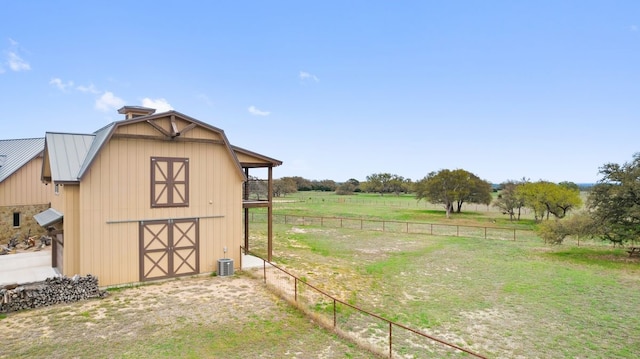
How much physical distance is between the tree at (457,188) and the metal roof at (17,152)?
124 feet

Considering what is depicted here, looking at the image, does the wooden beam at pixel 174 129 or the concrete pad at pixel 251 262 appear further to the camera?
the concrete pad at pixel 251 262

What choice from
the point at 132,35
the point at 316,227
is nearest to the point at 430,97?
the point at 316,227

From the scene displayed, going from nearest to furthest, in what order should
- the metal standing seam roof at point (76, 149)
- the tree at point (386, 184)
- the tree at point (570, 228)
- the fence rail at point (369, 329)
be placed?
the fence rail at point (369, 329) < the metal standing seam roof at point (76, 149) < the tree at point (570, 228) < the tree at point (386, 184)

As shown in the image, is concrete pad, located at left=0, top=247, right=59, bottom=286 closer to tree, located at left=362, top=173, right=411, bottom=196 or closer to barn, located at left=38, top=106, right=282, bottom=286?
barn, located at left=38, top=106, right=282, bottom=286

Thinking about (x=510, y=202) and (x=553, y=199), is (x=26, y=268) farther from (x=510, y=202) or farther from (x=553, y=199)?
(x=510, y=202)

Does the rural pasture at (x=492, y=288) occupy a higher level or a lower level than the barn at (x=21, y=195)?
lower

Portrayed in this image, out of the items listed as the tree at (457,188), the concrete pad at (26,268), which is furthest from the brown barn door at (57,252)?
the tree at (457,188)

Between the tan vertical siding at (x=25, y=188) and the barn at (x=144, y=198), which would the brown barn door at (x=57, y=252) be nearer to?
the barn at (x=144, y=198)

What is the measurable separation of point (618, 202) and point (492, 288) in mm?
10950

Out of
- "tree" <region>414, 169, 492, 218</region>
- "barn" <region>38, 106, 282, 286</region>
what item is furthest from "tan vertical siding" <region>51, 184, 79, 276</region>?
"tree" <region>414, 169, 492, 218</region>

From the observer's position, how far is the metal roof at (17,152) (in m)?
19.1

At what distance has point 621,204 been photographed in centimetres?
1806

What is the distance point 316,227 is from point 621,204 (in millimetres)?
19761

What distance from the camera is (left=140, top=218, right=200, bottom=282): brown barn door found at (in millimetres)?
12359
